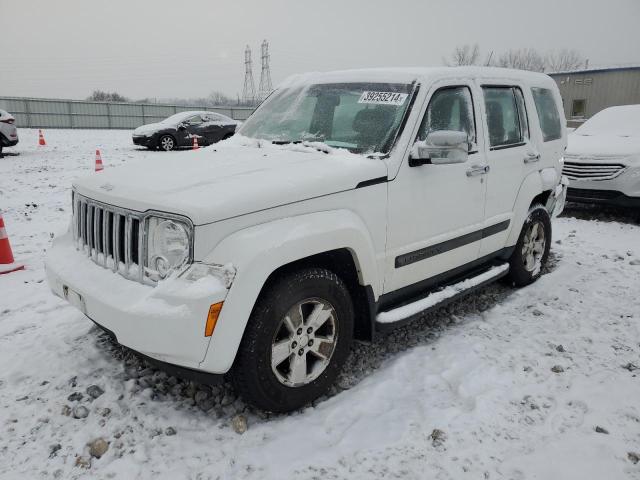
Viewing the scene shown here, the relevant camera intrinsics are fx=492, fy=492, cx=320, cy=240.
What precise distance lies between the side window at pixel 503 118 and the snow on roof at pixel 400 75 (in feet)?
0.45

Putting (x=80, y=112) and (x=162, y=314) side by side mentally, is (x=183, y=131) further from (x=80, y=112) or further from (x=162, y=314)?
(x=80, y=112)

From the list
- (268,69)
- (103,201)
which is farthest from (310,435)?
(268,69)

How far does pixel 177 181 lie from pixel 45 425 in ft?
4.97

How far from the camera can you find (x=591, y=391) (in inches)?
121

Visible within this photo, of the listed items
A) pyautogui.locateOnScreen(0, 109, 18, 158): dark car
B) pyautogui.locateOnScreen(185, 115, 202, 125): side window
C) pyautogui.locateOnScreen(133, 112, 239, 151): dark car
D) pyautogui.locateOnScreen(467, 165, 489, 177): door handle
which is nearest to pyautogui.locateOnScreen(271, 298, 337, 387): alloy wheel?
pyautogui.locateOnScreen(467, 165, 489, 177): door handle

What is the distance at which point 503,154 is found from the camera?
159 inches

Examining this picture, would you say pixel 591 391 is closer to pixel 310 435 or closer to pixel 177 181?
pixel 310 435

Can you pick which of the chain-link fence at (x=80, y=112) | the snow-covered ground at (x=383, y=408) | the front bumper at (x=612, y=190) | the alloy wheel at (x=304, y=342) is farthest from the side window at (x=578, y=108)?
the alloy wheel at (x=304, y=342)

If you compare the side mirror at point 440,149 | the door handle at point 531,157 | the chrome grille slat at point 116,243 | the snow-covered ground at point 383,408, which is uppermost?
the side mirror at point 440,149

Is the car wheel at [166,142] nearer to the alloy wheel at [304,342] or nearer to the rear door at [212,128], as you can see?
the rear door at [212,128]

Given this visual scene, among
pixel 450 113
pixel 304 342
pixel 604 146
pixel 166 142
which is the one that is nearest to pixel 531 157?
pixel 450 113

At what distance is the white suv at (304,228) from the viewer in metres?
2.38

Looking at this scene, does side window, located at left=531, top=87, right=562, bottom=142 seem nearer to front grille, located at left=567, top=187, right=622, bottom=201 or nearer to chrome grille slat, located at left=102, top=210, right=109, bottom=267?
front grille, located at left=567, top=187, right=622, bottom=201

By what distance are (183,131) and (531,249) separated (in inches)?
570
